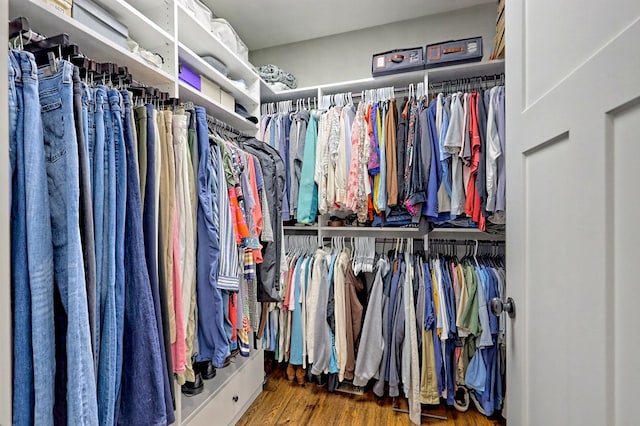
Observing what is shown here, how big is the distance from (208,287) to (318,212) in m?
1.10

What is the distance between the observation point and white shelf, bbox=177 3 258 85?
4.89 ft

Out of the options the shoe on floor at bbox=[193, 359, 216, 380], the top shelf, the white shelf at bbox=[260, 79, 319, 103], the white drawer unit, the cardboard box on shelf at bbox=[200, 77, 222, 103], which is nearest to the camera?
the white drawer unit

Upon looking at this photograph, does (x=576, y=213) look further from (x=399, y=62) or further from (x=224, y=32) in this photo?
(x=224, y=32)

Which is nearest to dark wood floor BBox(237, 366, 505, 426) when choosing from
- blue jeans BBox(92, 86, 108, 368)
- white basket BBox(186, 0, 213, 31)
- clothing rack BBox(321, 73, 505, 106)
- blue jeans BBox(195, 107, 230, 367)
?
blue jeans BBox(195, 107, 230, 367)

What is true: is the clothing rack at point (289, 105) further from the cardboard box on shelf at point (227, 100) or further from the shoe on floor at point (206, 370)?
the shoe on floor at point (206, 370)

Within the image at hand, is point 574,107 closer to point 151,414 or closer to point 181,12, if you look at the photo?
point 151,414

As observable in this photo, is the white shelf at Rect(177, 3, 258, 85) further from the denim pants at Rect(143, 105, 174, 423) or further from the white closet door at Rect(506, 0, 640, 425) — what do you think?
the white closet door at Rect(506, 0, 640, 425)

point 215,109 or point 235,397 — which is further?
point 215,109

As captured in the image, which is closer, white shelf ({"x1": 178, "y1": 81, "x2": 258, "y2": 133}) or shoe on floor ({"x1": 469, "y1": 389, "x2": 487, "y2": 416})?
white shelf ({"x1": 178, "y1": 81, "x2": 258, "y2": 133})

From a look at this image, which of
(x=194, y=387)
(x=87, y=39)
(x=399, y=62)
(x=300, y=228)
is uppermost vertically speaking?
(x=399, y=62)

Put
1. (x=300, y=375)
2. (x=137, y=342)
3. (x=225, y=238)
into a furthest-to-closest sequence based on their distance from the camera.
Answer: (x=300, y=375), (x=225, y=238), (x=137, y=342)

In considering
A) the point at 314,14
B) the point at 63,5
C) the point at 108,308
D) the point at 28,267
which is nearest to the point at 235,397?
the point at 108,308

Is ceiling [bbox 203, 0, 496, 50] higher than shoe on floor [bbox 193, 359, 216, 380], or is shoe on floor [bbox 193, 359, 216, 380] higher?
ceiling [bbox 203, 0, 496, 50]

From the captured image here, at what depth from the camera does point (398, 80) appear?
2080mm
